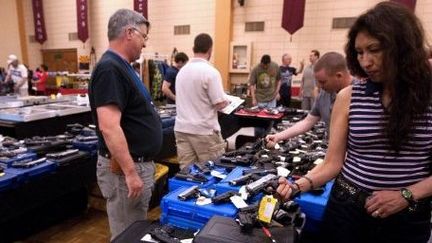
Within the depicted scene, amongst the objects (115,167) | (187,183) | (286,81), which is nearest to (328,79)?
(187,183)

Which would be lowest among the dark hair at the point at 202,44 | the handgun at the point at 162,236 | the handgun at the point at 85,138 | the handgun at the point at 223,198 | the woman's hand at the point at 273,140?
the handgun at the point at 85,138

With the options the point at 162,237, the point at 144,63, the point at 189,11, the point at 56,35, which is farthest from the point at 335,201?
the point at 56,35

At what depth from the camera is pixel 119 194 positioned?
63.6 inches

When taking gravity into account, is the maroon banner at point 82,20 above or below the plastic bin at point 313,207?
above

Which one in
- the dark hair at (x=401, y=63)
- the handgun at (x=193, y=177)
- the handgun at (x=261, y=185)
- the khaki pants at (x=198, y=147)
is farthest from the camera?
the khaki pants at (x=198, y=147)

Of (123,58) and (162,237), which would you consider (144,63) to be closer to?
(123,58)

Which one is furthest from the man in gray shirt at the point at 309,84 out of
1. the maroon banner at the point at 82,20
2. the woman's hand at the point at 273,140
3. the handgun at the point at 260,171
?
the maroon banner at the point at 82,20

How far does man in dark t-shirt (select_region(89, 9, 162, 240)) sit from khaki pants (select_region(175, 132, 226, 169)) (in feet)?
2.82

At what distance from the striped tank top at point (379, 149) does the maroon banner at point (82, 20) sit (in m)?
9.51

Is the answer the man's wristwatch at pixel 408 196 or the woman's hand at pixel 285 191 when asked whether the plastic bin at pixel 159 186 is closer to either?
the woman's hand at pixel 285 191

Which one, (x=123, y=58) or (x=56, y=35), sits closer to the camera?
(x=123, y=58)

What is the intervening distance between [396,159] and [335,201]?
25cm

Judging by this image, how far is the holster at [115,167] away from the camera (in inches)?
60.8

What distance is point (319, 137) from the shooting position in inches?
105
